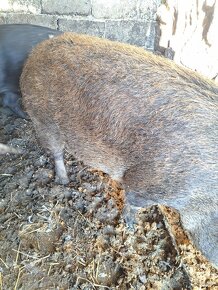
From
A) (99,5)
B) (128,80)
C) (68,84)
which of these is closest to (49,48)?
(68,84)

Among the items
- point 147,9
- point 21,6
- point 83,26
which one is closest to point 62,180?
point 83,26

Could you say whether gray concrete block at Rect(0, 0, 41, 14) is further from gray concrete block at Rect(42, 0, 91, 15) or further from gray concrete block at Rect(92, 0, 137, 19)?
gray concrete block at Rect(92, 0, 137, 19)

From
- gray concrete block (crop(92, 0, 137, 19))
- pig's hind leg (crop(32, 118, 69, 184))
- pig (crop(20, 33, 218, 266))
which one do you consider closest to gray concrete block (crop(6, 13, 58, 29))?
gray concrete block (crop(92, 0, 137, 19))

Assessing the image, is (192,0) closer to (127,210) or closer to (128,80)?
(128,80)

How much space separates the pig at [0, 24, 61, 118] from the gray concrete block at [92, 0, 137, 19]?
79cm

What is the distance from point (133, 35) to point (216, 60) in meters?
1.47

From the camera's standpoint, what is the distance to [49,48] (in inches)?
83.4

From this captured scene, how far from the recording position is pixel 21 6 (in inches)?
131

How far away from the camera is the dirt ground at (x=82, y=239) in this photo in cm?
212

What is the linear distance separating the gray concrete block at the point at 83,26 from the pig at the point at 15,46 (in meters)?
0.66

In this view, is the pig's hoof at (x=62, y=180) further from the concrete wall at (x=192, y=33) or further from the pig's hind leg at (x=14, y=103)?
the concrete wall at (x=192, y=33)

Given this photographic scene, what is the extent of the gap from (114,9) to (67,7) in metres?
0.45

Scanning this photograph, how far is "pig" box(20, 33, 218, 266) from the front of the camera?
1721mm

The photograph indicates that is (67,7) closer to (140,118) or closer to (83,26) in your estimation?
(83,26)
